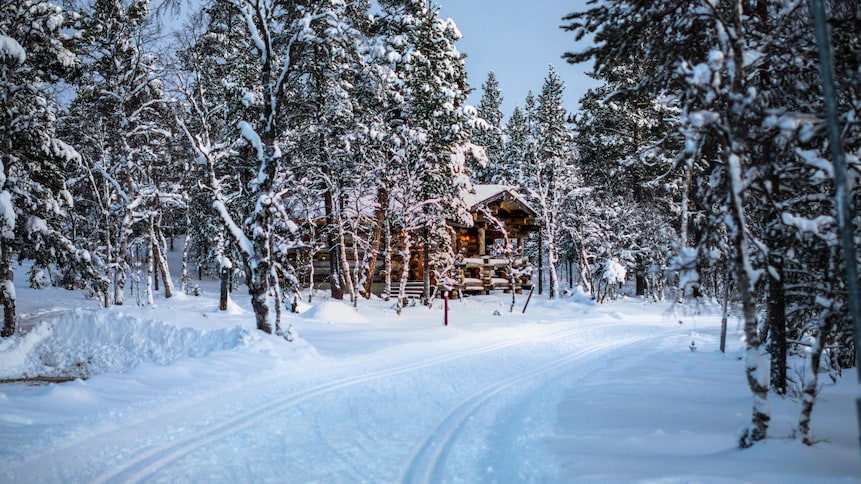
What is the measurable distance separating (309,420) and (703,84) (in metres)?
6.15

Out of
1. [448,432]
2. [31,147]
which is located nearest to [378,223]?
[31,147]

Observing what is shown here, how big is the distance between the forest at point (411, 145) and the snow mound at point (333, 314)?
1207 millimetres

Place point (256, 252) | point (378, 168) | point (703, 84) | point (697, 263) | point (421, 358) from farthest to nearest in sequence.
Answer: point (378, 168) → point (256, 252) → point (421, 358) → point (697, 263) → point (703, 84)

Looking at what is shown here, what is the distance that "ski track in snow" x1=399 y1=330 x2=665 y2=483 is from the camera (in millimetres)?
5027

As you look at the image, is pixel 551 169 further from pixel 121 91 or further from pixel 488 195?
pixel 121 91

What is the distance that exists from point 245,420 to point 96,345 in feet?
33.5

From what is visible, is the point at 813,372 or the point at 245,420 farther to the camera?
the point at 245,420

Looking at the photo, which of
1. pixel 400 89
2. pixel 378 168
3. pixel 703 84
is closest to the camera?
pixel 703 84

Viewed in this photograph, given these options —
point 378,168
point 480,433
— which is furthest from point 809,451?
point 378,168

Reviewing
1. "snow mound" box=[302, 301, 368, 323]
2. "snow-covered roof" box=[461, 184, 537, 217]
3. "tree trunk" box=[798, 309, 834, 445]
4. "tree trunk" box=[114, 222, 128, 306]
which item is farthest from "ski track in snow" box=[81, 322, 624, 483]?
"snow-covered roof" box=[461, 184, 537, 217]

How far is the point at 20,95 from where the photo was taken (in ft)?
54.3

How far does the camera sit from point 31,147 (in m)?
16.3

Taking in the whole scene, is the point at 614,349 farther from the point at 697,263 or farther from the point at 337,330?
the point at 697,263

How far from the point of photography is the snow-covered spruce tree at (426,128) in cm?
2209
